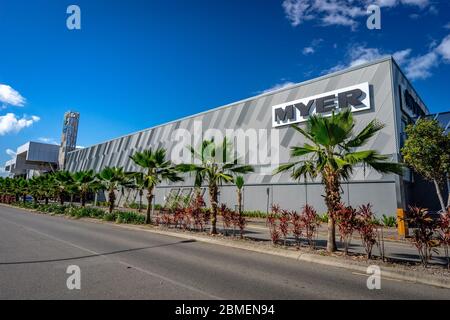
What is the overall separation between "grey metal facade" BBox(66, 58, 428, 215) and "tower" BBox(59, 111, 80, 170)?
53344 millimetres

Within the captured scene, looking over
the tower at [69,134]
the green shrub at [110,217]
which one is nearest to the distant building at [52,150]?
the tower at [69,134]

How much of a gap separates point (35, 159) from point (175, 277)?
307 feet

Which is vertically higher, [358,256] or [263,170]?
[263,170]

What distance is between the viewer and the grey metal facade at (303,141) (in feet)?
70.9

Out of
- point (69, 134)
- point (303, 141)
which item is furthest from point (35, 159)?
point (303, 141)

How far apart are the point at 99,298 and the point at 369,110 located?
23.4 metres

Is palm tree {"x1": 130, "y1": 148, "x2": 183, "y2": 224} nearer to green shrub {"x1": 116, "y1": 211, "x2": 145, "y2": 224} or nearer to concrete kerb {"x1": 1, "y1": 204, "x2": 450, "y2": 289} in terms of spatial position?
green shrub {"x1": 116, "y1": 211, "x2": 145, "y2": 224}

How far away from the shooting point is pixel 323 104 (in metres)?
25.4

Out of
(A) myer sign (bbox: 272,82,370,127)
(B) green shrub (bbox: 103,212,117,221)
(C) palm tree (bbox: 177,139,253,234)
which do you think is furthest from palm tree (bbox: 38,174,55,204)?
(C) palm tree (bbox: 177,139,253,234)

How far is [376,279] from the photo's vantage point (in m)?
6.95

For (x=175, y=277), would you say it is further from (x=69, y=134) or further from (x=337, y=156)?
(x=69, y=134)
